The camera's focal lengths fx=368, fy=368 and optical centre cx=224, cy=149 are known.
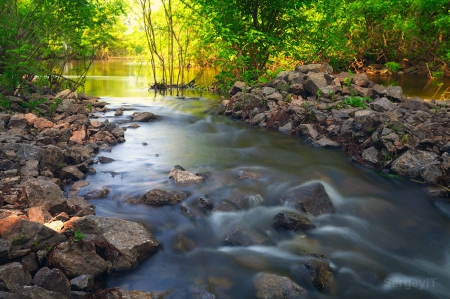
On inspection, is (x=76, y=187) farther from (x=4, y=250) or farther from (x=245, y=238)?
(x=245, y=238)

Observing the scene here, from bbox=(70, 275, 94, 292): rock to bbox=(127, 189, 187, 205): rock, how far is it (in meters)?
2.15

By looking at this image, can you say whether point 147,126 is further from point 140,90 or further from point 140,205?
point 140,90

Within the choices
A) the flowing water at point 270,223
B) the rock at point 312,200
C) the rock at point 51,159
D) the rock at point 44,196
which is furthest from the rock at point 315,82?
the rock at point 44,196

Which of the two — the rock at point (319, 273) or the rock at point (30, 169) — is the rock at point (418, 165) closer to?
the rock at point (319, 273)

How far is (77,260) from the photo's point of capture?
359cm

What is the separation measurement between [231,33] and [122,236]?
1231 centimetres

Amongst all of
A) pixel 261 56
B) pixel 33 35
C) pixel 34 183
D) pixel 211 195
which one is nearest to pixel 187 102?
pixel 261 56

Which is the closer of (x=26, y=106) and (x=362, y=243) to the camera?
(x=362, y=243)

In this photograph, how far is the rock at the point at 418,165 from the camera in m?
6.75

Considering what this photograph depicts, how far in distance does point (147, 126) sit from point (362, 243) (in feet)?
24.6

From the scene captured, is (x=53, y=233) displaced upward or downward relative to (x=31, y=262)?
upward

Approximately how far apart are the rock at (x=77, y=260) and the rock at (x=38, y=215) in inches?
26.4

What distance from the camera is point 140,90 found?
18.5 metres

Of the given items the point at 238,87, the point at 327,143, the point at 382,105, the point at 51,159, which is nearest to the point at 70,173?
the point at 51,159
